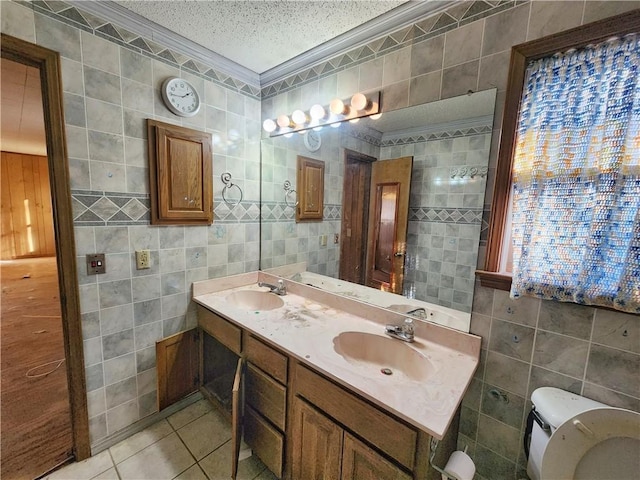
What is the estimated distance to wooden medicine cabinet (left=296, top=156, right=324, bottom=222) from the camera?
6.00ft

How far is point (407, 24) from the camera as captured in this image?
1.25 m

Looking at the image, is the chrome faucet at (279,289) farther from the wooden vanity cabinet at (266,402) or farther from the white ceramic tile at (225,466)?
the white ceramic tile at (225,466)

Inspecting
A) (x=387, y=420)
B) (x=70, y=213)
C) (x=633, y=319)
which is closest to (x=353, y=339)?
(x=387, y=420)

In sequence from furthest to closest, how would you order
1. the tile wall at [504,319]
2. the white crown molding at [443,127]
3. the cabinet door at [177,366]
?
the cabinet door at [177,366], the white crown molding at [443,127], the tile wall at [504,319]

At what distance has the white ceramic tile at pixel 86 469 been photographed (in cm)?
133

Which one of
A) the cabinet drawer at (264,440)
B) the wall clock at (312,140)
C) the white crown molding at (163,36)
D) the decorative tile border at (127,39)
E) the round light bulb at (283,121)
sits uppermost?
the white crown molding at (163,36)

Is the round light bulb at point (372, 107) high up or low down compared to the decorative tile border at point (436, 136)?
up

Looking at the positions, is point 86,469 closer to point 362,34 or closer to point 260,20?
point 260,20

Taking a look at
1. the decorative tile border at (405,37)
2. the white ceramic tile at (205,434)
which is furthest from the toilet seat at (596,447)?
the white ceramic tile at (205,434)

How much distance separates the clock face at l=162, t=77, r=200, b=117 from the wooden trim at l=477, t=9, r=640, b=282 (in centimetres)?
164

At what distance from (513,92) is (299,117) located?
3.71ft

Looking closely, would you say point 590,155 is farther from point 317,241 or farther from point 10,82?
point 10,82

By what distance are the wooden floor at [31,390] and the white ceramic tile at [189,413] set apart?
20.1 inches

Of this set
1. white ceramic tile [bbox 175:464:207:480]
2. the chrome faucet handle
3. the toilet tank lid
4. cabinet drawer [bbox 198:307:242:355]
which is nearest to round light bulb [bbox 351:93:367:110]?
the chrome faucet handle
